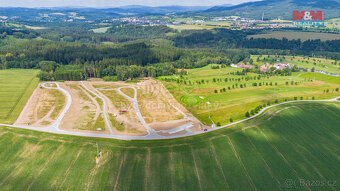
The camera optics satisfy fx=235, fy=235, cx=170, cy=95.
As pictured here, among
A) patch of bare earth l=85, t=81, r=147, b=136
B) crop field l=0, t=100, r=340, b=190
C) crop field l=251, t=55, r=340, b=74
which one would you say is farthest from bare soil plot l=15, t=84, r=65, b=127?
crop field l=251, t=55, r=340, b=74

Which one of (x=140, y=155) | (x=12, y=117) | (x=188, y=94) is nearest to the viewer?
(x=140, y=155)

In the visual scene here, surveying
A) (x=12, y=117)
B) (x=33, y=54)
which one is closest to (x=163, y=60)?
(x=33, y=54)

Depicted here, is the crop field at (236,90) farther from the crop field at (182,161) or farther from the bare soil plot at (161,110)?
the crop field at (182,161)

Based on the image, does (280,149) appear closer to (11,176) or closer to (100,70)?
(11,176)

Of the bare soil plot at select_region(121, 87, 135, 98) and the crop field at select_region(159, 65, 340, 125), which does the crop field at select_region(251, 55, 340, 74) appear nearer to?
the crop field at select_region(159, 65, 340, 125)

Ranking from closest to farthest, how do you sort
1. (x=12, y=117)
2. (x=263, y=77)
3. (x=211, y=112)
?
(x=12, y=117), (x=211, y=112), (x=263, y=77)

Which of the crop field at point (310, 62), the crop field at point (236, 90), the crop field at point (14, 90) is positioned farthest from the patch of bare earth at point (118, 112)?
the crop field at point (310, 62)

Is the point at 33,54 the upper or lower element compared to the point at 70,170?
upper

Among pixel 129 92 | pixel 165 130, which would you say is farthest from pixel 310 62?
pixel 165 130
